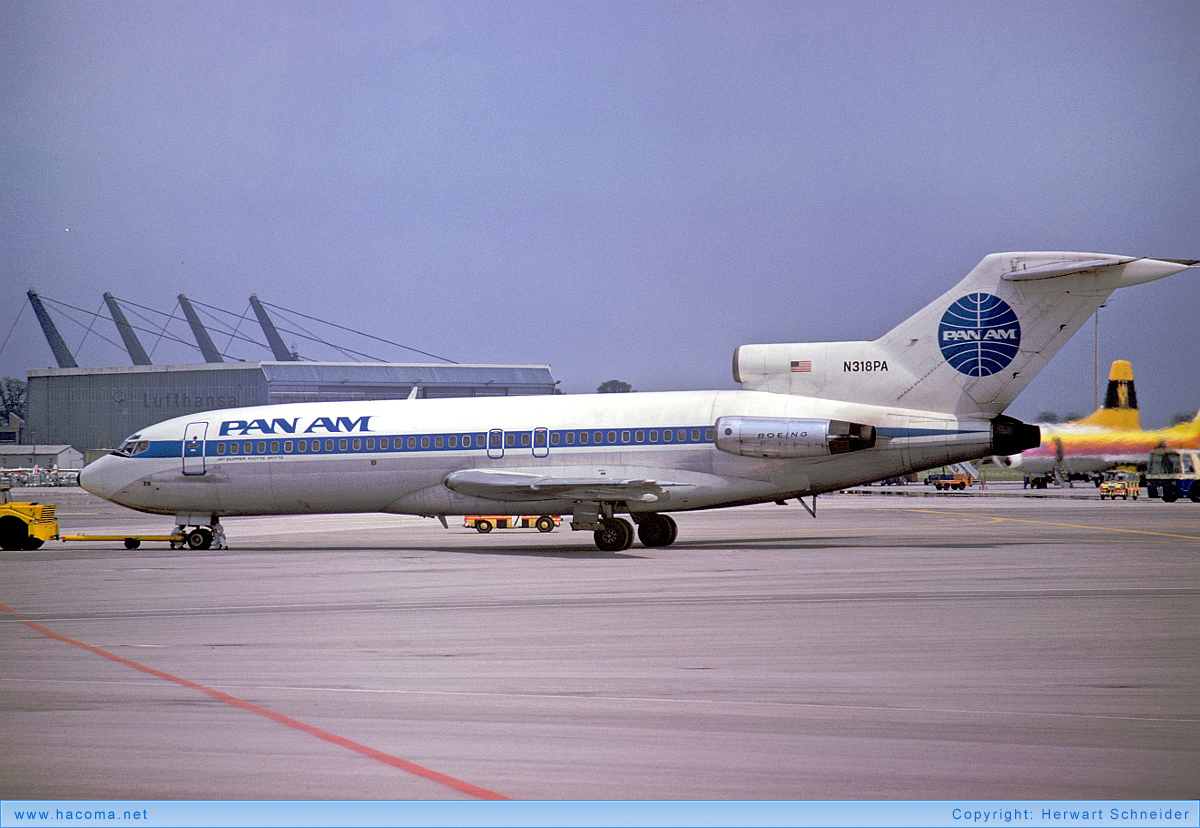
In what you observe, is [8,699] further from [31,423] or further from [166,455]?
[31,423]

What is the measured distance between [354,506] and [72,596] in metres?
9.94

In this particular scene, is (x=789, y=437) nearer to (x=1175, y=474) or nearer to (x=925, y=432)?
(x=925, y=432)

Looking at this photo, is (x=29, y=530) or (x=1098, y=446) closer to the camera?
(x=29, y=530)

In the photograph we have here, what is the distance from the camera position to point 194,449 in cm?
2638

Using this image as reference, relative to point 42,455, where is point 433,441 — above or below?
above

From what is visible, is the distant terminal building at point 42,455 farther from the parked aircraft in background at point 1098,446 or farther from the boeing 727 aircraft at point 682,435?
the boeing 727 aircraft at point 682,435

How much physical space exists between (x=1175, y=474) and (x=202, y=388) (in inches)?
2931

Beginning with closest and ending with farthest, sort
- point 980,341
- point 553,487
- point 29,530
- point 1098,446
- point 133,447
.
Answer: point 980,341, point 553,487, point 29,530, point 133,447, point 1098,446

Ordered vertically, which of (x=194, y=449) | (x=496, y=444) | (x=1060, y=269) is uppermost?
(x=1060, y=269)

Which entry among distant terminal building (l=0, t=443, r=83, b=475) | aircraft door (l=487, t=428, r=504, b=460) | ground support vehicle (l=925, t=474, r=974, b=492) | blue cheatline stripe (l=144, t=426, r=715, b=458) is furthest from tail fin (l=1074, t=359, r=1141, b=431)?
distant terminal building (l=0, t=443, r=83, b=475)

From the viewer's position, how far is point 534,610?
45.0ft

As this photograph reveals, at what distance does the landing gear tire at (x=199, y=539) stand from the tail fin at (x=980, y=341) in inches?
556

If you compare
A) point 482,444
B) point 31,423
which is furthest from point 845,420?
point 31,423

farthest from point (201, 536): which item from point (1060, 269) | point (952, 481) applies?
point (952, 481)
